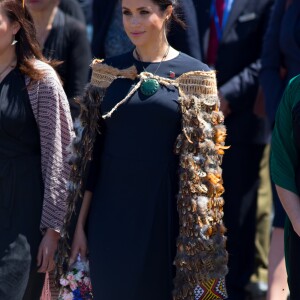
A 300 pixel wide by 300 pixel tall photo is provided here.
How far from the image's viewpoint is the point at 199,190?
4605mm

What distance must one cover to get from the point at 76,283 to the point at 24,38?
49.8 inches

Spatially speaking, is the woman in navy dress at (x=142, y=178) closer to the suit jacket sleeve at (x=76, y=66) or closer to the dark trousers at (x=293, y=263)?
the dark trousers at (x=293, y=263)

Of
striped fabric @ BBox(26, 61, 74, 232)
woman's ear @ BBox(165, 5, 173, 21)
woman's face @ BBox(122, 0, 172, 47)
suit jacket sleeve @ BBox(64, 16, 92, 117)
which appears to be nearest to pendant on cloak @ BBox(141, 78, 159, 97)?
woman's face @ BBox(122, 0, 172, 47)

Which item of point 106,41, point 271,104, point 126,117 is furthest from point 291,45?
point 126,117

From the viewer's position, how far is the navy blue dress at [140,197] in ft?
15.2

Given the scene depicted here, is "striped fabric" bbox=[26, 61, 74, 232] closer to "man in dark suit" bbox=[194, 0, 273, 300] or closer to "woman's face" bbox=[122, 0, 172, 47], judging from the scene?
"woman's face" bbox=[122, 0, 172, 47]

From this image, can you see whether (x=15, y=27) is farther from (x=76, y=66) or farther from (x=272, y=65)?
(x=272, y=65)

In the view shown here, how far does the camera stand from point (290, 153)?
448 cm

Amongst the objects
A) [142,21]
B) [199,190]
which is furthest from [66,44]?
[199,190]

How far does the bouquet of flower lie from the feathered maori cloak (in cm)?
48

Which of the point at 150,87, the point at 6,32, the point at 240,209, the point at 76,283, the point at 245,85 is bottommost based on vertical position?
the point at 240,209

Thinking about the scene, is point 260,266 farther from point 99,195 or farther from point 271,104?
point 99,195

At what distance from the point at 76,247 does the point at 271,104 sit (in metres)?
1.92

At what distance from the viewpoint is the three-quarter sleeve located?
446cm
